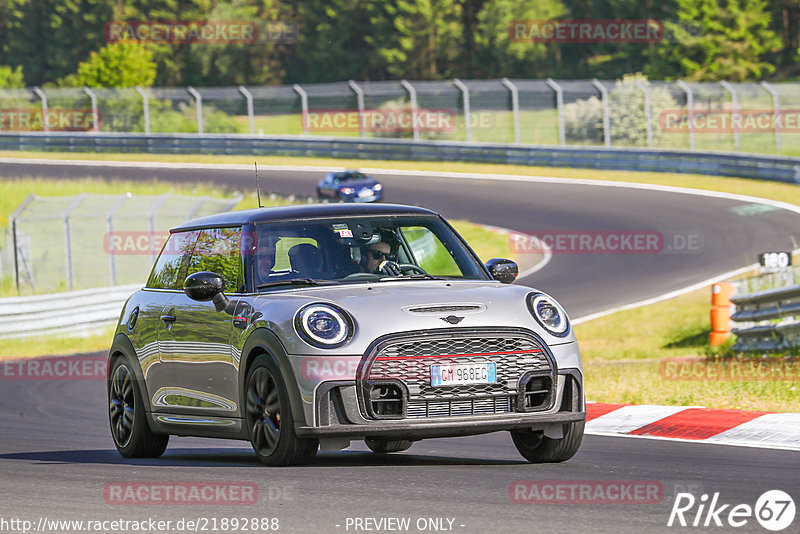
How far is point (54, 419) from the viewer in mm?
12820

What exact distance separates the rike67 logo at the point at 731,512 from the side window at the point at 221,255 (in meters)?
3.30

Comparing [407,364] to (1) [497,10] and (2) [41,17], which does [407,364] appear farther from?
(2) [41,17]

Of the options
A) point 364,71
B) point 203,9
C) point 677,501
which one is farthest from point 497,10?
point 677,501

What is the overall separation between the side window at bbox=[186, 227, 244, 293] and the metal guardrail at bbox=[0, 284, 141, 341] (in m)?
12.6

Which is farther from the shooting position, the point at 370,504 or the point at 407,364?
the point at 407,364

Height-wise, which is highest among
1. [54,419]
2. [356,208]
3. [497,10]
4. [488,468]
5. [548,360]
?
[497,10]

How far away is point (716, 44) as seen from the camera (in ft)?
249

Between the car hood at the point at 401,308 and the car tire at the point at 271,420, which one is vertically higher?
the car hood at the point at 401,308

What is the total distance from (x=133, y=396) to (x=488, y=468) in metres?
2.87

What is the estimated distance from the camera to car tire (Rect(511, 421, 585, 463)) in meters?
7.89

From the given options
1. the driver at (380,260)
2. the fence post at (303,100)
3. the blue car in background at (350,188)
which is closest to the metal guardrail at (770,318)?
the driver at (380,260)

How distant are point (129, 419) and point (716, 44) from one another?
70.7 m

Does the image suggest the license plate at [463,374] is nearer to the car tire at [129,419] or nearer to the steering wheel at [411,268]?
the steering wheel at [411,268]

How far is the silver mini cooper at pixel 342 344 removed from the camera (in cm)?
734
